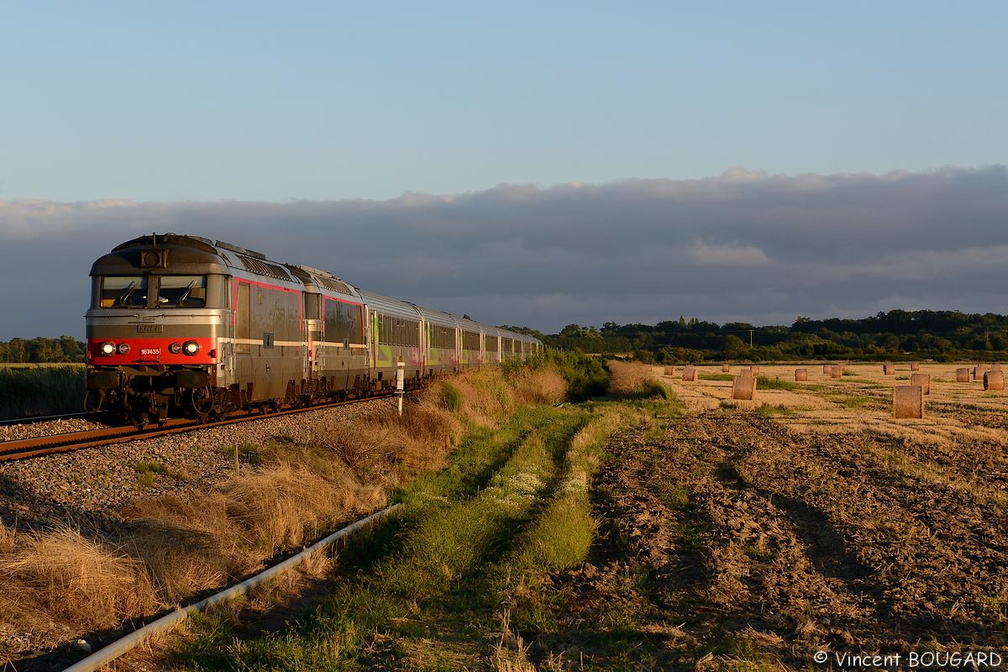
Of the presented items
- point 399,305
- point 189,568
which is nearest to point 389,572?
point 189,568

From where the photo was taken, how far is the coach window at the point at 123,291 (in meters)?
18.6

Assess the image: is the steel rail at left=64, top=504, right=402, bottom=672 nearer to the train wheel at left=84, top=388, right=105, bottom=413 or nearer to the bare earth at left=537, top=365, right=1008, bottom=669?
the bare earth at left=537, top=365, right=1008, bottom=669

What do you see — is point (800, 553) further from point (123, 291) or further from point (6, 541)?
point (123, 291)

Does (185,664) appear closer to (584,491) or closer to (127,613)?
(127,613)

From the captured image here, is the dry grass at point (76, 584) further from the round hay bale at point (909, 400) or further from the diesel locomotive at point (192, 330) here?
the round hay bale at point (909, 400)

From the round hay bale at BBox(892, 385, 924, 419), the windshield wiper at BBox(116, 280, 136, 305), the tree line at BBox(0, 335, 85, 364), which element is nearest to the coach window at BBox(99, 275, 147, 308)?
the windshield wiper at BBox(116, 280, 136, 305)

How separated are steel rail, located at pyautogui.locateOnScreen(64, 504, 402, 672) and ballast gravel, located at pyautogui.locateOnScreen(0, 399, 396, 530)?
217cm

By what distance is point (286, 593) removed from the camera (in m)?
8.34

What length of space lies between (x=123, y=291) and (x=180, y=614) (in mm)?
12991

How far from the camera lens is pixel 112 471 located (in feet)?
42.5

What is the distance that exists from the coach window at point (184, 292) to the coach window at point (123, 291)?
35 centimetres

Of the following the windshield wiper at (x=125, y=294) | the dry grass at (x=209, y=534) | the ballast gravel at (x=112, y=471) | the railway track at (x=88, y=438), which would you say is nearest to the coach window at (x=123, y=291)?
the windshield wiper at (x=125, y=294)

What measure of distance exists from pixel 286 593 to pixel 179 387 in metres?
10.9

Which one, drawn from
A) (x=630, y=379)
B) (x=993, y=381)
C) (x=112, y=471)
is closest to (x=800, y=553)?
(x=112, y=471)
